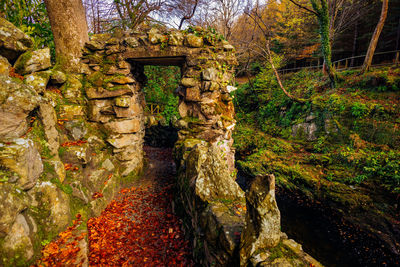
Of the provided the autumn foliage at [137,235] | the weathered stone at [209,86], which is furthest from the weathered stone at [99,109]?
the weathered stone at [209,86]

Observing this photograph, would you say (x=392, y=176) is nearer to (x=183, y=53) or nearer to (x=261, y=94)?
(x=183, y=53)

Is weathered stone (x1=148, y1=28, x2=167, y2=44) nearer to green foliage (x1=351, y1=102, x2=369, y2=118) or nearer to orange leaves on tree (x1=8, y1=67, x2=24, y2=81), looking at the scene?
orange leaves on tree (x1=8, y1=67, x2=24, y2=81)

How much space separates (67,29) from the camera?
5.11 meters

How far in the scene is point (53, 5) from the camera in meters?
4.91

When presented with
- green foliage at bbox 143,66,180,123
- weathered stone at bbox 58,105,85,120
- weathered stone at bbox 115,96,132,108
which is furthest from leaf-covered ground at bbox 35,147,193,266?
green foliage at bbox 143,66,180,123

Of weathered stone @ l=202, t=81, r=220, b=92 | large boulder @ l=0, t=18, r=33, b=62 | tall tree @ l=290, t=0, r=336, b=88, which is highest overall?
tall tree @ l=290, t=0, r=336, b=88

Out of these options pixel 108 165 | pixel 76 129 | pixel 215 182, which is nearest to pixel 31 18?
pixel 76 129

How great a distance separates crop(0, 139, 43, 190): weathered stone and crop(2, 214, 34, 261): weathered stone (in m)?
0.57

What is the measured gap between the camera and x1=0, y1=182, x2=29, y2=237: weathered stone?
7.61 ft

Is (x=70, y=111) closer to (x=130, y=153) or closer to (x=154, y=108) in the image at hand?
(x=130, y=153)

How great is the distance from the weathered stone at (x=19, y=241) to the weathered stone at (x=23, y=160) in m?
0.57

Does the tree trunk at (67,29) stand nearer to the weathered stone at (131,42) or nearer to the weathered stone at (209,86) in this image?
the weathered stone at (131,42)

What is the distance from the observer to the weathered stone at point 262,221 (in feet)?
6.75

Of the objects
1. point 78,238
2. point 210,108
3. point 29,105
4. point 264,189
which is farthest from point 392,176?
point 29,105
